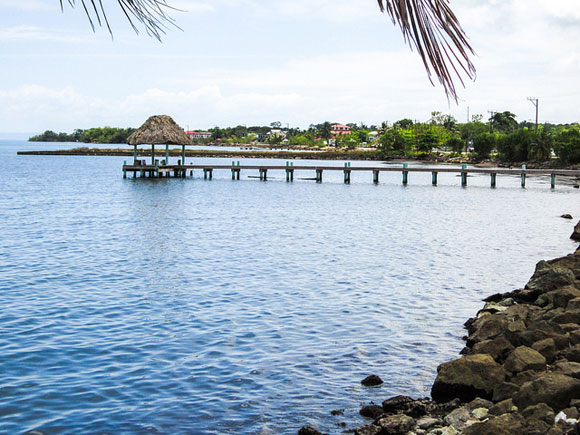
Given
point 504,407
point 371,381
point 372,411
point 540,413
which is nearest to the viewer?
point 540,413

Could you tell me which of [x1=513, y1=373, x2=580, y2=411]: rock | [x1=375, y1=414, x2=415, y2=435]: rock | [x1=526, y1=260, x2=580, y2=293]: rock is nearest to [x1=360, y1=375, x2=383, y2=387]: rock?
[x1=375, y1=414, x2=415, y2=435]: rock

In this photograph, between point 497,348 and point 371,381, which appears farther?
point 371,381

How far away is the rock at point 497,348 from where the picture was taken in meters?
9.08

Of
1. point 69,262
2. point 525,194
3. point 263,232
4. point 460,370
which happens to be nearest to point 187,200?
point 263,232

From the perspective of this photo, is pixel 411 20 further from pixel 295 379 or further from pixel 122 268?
pixel 122 268

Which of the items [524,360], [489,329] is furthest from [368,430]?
[489,329]

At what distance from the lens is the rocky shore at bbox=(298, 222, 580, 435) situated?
21.4ft

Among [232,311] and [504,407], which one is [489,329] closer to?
[504,407]

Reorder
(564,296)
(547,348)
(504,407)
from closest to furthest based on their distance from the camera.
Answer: (504,407), (547,348), (564,296)

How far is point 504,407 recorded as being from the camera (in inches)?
281

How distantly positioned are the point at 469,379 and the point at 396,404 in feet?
3.33

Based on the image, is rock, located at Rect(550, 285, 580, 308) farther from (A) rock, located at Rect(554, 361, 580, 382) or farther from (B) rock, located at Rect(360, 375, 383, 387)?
(B) rock, located at Rect(360, 375, 383, 387)

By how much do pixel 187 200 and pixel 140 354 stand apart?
108 feet

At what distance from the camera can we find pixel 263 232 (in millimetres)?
27453
